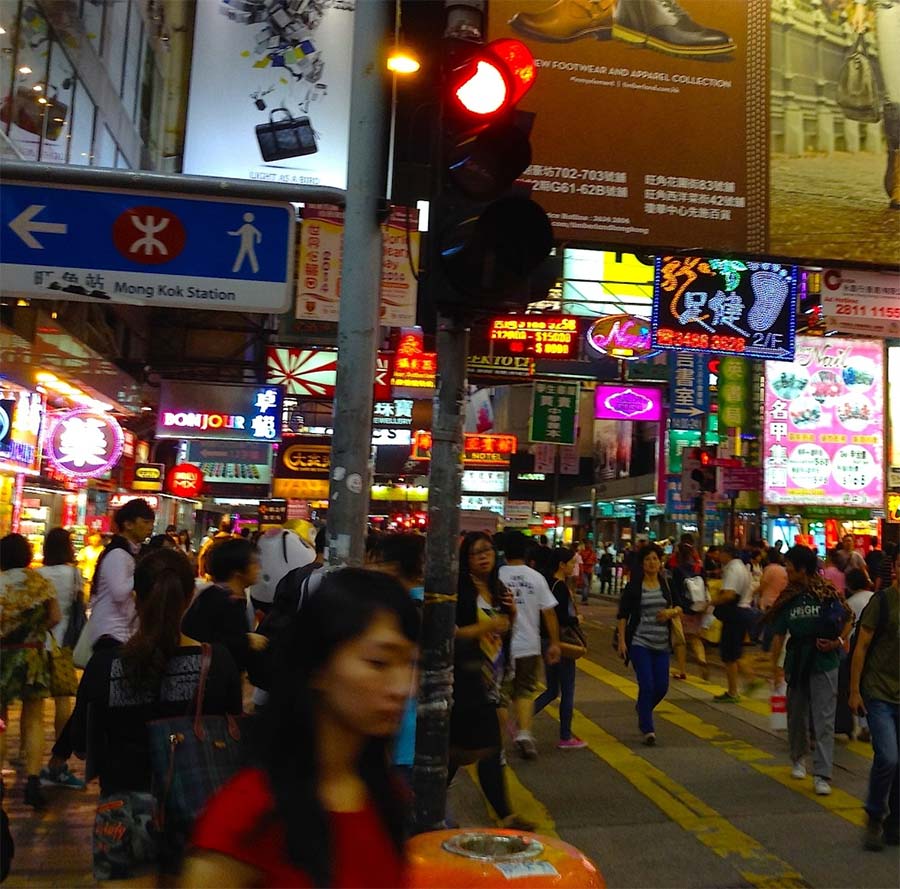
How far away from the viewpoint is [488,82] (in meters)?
4.09

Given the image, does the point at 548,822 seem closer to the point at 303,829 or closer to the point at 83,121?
the point at 303,829

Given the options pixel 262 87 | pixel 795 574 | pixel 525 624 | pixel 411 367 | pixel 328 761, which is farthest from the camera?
pixel 411 367

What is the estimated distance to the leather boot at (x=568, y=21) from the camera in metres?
8.27

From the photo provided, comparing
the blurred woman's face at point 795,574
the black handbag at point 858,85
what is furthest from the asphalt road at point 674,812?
the black handbag at point 858,85

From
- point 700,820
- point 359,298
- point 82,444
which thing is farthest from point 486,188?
point 82,444

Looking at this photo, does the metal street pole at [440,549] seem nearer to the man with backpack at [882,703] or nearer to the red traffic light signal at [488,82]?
the red traffic light signal at [488,82]

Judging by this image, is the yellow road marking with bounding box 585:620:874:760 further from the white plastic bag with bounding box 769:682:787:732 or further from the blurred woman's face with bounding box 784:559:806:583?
the blurred woman's face with bounding box 784:559:806:583

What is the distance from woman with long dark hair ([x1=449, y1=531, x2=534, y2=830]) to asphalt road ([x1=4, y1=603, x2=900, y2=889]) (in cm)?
70

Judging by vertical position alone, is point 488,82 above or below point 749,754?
above

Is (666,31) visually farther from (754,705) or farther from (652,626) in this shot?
(754,705)

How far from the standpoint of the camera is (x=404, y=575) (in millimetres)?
5312

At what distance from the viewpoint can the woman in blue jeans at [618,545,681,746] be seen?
8.54 m

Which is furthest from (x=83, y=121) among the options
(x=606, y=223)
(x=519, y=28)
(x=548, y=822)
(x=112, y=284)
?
(x=548, y=822)

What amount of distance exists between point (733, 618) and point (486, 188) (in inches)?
343
